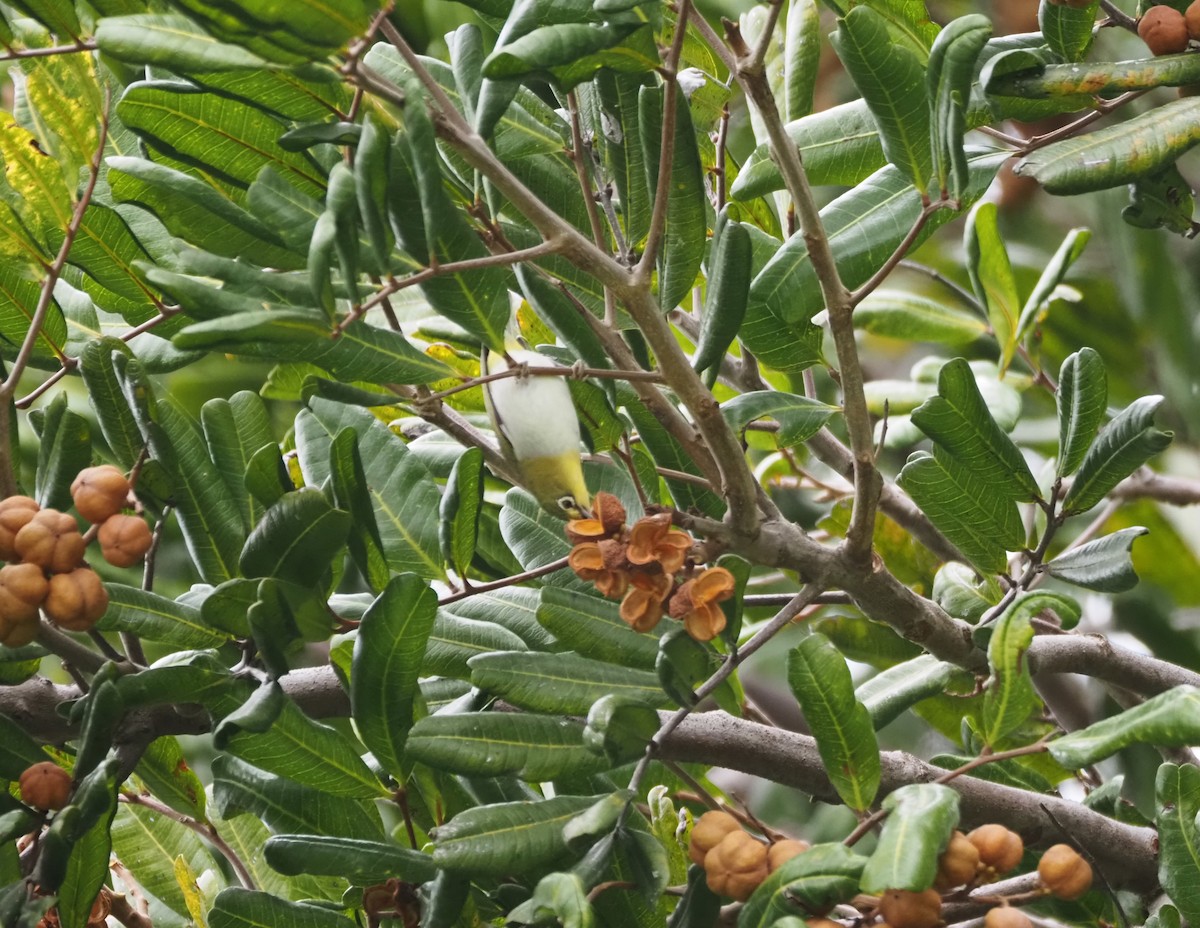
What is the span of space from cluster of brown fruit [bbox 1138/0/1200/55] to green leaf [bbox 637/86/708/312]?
0.26m

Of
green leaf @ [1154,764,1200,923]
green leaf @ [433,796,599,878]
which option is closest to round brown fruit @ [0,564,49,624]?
green leaf @ [433,796,599,878]

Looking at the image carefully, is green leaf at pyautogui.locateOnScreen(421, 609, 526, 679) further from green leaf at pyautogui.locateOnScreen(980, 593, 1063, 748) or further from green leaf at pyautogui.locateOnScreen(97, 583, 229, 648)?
green leaf at pyautogui.locateOnScreen(980, 593, 1063, 748)

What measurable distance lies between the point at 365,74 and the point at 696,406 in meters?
0.19

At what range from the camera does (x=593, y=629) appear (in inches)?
25.0

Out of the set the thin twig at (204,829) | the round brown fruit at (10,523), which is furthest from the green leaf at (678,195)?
the thin twig at (204,829)

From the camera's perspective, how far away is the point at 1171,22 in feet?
2.22

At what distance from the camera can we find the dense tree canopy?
524 mm

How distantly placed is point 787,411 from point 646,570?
0.18m

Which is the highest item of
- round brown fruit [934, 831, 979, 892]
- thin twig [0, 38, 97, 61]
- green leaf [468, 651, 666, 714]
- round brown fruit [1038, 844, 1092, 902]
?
thin twig [0, 38, 97, 61]

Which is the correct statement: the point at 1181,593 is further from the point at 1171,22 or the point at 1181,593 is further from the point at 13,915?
the point at 13,915

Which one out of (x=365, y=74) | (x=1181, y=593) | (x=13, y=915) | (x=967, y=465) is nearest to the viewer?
(x=365, y=74)

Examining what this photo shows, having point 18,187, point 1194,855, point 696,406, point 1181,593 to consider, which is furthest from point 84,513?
point 1181,593

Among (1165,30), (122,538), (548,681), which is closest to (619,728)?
(548,681)

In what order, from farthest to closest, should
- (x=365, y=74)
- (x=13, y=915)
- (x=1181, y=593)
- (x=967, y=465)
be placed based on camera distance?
(x=1181, y=593), (x=967, y=465), (x=13, y=915), (x=365, y=74)
